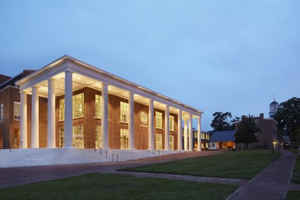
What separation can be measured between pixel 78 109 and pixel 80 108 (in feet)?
1.16

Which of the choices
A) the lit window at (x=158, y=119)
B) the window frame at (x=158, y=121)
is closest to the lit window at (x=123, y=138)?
the window frame at (x=158, y=121)

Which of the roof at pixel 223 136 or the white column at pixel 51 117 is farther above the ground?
the white column at pixel 51 117

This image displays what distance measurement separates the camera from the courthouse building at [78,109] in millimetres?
29469

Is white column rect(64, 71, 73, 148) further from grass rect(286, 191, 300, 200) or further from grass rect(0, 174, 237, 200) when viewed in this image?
grass rect(286, 191, 300, 200)

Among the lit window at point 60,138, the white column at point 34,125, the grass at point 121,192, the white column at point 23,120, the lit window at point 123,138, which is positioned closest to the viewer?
the grass at point 121,192

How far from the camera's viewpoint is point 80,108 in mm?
37156

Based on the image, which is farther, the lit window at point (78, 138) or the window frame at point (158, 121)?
the window frame at point (158, 121)

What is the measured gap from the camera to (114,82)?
34812 mm

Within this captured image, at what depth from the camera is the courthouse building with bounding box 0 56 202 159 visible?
29469mm

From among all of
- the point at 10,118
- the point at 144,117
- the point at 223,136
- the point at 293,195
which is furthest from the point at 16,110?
the point at 223,136

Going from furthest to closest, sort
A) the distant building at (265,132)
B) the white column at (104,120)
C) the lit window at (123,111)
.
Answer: the distant building at (265,132)
the lit window at (123,111)
the white column at (104,120)

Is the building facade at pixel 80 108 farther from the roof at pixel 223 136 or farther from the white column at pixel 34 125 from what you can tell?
the roof at pixel 223 136

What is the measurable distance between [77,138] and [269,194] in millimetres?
30927

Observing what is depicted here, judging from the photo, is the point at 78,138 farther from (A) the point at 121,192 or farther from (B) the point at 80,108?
(A) the point at 121,192
